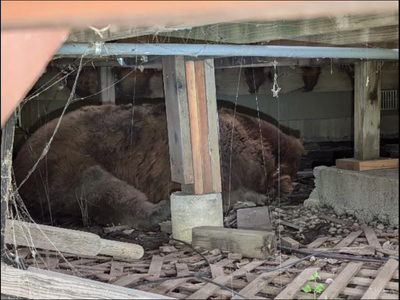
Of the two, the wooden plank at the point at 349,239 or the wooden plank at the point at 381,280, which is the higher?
the wooden plank at the point at 381,280

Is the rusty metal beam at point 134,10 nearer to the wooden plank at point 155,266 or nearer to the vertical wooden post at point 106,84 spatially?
the wooden plank at point 155,266

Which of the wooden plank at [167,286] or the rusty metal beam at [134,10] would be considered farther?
the wooden plank at [167,286]

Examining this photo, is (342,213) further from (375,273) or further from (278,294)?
(278,294)

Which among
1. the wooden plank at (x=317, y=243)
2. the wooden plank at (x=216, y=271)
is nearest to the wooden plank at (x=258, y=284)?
the wooden plank at (x=216, y=271)

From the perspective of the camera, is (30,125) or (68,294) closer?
(68,294)

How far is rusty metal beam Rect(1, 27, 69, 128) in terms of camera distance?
49.5 inches

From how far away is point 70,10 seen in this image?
44.5 inches

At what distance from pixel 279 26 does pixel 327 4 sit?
9.37 ft

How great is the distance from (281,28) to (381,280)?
197cm

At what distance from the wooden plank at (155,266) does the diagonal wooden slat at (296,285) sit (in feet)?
3.64

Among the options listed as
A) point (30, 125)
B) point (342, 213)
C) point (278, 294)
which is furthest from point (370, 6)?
point (30, 125)

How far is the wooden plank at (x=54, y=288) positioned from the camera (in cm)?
230

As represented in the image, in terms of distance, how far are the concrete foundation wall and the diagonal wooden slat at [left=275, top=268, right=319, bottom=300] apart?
201cm

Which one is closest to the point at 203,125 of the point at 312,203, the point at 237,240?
the point at 237,240
